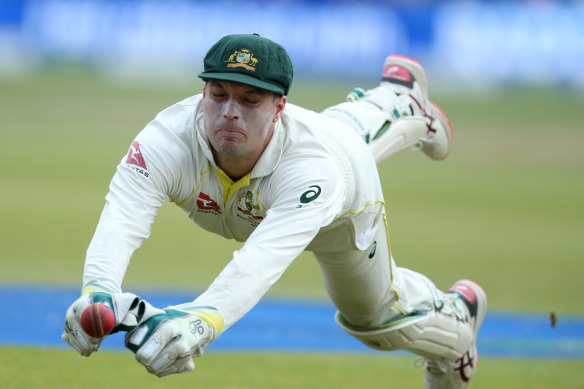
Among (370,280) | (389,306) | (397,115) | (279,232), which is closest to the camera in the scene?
(279,232)

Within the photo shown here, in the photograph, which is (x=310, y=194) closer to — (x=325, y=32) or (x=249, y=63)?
(x=249, y=63)

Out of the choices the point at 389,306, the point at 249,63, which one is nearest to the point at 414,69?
the point at 389,306

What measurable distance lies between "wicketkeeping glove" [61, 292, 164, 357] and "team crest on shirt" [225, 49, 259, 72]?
913 mm

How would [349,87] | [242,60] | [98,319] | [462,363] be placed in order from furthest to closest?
[349,87] → [462,363] → [242,60] → [98,319]

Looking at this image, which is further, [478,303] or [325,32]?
[325,32]

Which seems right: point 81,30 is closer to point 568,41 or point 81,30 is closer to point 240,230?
point 568,41

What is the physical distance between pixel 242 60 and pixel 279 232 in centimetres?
62

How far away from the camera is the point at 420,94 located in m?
4.70

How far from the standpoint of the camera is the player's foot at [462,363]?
4.25 meters

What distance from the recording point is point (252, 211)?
314 centimetres

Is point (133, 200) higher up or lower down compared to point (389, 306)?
higher up

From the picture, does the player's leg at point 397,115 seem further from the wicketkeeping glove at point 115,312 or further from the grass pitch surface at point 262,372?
the wicketkeeping glove at point 115,312

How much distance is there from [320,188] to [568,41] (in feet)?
44.8

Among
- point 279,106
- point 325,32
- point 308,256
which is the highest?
point 279,106
